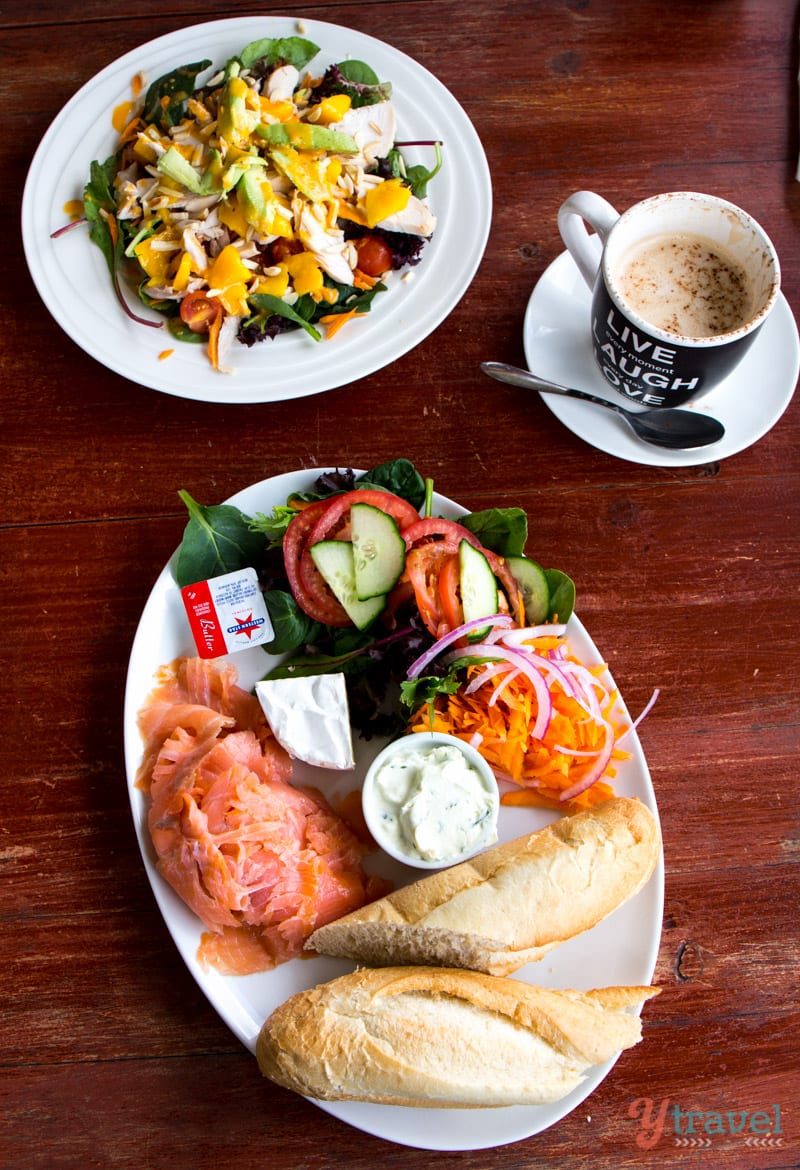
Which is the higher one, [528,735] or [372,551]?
[372,551]

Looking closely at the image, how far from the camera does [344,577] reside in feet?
6.98

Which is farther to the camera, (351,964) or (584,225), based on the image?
(584,225)

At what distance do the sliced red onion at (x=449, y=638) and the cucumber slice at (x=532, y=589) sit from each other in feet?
0.35

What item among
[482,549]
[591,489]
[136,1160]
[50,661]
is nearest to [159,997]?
[136,1160]

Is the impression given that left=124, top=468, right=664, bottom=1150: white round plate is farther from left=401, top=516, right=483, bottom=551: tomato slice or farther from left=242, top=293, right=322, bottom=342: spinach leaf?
left=242, top=293, right=322, bottom=342: spinach leaf

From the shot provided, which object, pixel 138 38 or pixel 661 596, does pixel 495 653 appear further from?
pixel 138 38

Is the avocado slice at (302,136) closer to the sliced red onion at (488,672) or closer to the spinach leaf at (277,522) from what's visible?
the spinach leaf at (277,522)

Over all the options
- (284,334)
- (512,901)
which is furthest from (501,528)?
(512,901)

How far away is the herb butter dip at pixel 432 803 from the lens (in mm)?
1974

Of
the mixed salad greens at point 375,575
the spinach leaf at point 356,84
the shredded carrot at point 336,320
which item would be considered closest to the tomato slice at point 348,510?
the mixed salad greens at point 375,575

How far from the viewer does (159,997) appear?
2186 mm

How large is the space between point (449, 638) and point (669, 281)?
966mm

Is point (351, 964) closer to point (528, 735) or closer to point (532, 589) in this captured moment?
point (528, 735)

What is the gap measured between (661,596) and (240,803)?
1143 mm
